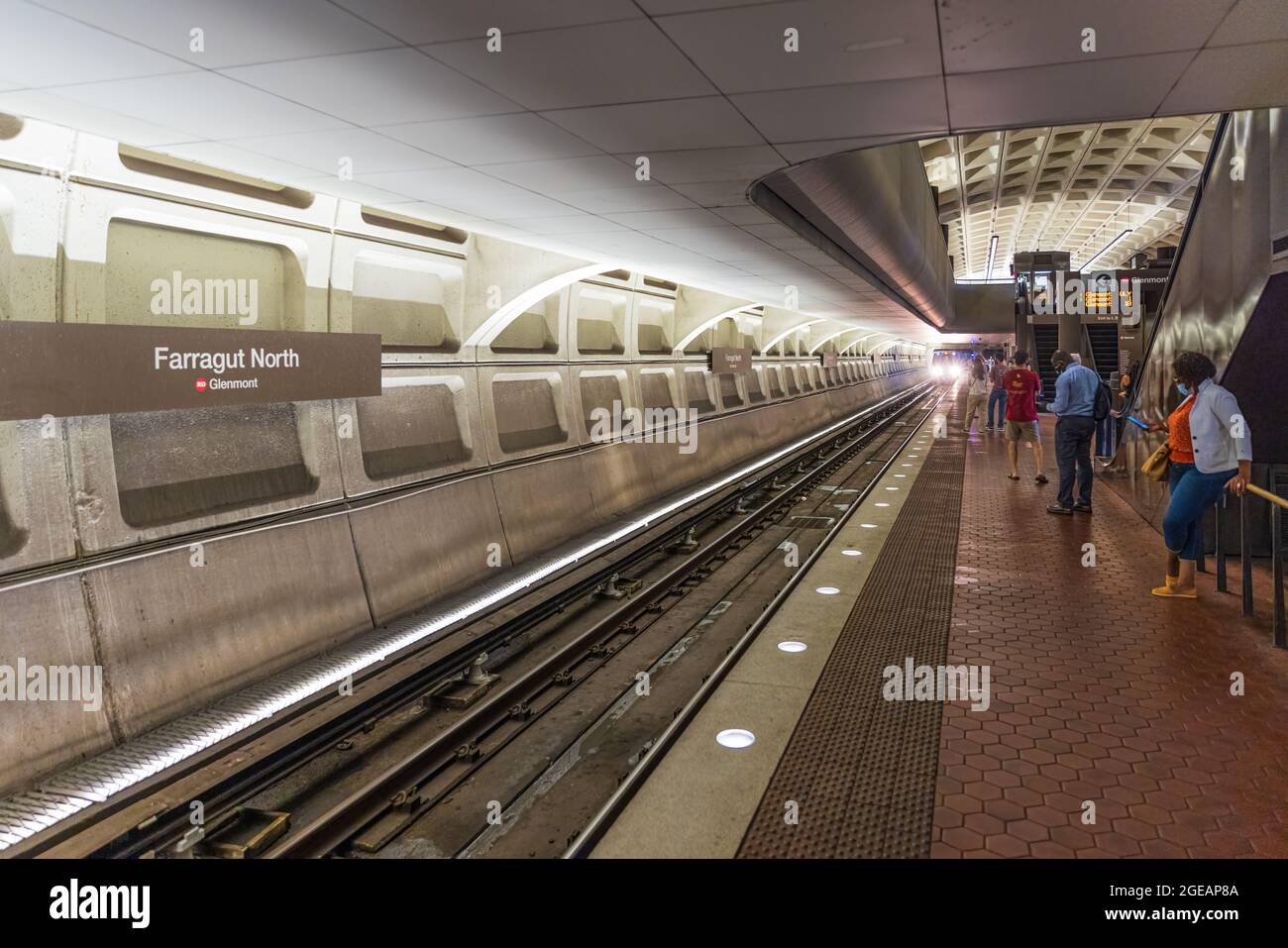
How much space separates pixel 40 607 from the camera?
4.36 metres

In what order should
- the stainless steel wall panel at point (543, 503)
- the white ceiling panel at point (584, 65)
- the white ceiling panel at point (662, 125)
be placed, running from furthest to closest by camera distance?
the stainless steel wall panel at point (543, 503)
the white ceiling panel at point (662, 125)
the white ceiling panel at point (584, 65)

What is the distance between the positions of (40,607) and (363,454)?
10.2ft

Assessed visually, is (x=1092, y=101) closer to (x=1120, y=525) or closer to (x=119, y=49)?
(x=119, y=49)

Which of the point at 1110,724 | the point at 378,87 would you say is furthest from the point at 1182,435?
the point at 378,87

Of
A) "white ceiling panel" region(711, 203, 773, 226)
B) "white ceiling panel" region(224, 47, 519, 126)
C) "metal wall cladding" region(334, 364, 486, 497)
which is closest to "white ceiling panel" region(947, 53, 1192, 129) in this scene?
"white ceiling panel" region(224, 47, 519, 126)

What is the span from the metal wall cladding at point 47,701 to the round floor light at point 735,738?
133 inches

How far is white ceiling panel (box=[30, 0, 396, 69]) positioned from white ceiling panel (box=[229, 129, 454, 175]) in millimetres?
1047

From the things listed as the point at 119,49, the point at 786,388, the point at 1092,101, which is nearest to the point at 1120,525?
the point at 1092,101

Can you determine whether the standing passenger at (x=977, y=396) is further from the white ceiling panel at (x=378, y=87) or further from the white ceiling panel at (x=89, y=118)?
the white ceiling panel at (x=89, y=118)

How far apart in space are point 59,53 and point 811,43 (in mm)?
2712

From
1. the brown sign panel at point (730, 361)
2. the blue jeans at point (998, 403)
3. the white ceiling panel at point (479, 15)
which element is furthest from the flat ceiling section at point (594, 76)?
the blue jeans at point (998, 403)

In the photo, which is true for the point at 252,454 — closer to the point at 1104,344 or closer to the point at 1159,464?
the point at 1159,464

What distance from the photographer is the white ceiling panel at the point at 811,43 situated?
8.95 feet
